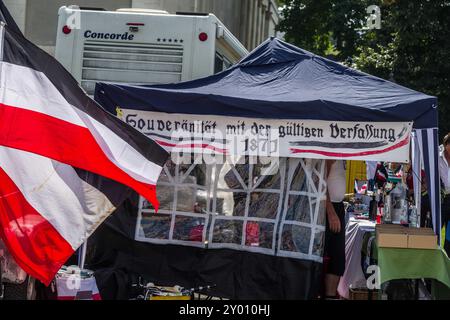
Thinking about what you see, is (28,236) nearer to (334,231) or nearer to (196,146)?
(196,146)

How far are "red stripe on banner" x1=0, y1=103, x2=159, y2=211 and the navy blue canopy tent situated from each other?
1679 mm

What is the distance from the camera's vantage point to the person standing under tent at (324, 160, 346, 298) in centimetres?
834

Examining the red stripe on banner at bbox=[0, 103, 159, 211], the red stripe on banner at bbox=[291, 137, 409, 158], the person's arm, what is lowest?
the person's arm

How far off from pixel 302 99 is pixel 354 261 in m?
2.40

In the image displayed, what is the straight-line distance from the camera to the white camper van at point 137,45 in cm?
991

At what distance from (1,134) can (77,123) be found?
656mm

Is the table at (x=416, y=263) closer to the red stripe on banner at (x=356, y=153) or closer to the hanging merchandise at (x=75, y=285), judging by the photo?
the red stripe on banner at (x=356, y=153)

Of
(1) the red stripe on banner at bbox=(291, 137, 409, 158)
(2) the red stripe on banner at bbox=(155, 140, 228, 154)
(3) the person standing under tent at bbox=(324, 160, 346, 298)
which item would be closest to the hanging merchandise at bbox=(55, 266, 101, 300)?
(2) the red stripe on banner at bbox=(155, 140, 228, 154)

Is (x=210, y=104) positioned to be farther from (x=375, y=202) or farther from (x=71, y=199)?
(x=375, y=202)

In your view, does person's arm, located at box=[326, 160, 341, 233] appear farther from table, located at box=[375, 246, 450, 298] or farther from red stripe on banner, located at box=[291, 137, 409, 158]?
table, located at box=[375, 246, 450, 298]

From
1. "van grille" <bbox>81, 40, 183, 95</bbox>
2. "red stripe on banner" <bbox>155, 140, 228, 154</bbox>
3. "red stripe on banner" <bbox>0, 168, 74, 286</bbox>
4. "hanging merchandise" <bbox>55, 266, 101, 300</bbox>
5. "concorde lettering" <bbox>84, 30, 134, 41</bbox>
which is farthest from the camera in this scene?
"concorde lettering" <bbox>84, 30, 134, 41</bbox>

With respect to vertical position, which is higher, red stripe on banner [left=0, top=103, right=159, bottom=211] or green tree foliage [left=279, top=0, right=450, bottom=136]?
green tree foliage [left=279, top=0, right=450, bottom=136]

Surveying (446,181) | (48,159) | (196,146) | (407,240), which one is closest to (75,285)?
(48,159)

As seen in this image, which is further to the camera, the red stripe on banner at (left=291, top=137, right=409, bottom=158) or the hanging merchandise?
the red stripe on banner at (left=291, top=137, right=409, bottom=158)
